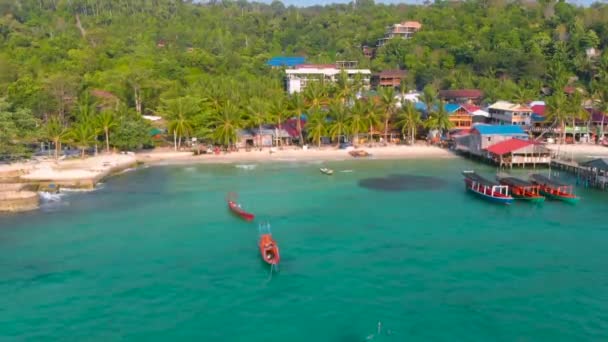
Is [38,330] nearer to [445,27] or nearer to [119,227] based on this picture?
[119,227]

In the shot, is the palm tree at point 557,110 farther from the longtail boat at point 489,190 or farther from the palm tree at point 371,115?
the longtail boat at point 489,190

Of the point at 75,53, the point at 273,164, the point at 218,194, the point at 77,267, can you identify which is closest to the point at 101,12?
the point at 75,53

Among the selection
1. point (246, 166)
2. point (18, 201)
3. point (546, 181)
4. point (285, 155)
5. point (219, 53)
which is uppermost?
point (219, 53)

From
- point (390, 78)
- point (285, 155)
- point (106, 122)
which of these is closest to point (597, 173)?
point (285, 155)

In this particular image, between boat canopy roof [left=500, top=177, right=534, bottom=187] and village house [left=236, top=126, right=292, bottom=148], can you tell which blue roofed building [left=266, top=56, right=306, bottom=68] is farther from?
boat canopy roof [left=500, top=177, right=534, bottom=187]

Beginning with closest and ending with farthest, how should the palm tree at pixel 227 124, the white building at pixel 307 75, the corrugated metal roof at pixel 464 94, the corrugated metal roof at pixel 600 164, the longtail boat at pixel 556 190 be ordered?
the longtail boat at pixel 556 190
the corrugated metal roof at pixel 600 164
the palm tree at pixel 227 124
the corrugated metal roof at pixel 464 94
the white building at pixel 307 75

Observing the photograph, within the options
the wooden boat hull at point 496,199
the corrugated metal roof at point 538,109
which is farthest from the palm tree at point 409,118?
the wooden boat hull at point 496,199

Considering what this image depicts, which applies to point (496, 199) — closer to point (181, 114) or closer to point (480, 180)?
point (480, 180)
